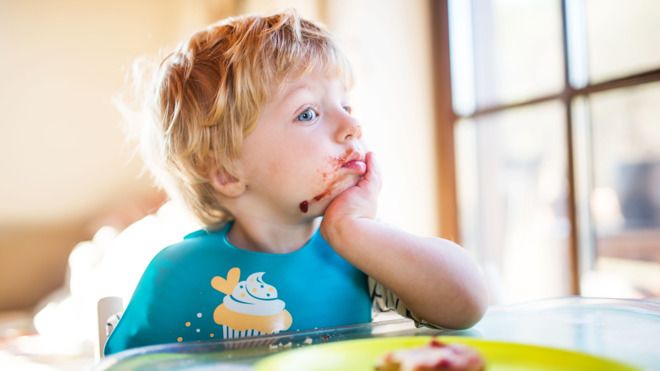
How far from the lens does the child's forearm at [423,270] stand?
74 cm

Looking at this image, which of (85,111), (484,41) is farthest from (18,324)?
(484,41)

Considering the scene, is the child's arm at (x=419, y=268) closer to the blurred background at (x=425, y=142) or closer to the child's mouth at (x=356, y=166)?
the child's mouth at (x=356, y=166)

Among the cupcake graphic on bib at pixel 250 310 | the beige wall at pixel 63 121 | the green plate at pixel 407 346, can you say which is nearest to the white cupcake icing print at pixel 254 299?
the cupcake graphic on bib at pixel 250 310

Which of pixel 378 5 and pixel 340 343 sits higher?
pixel 378 5

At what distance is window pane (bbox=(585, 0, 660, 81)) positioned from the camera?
1.61 m

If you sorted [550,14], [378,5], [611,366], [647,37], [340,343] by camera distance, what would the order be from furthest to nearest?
[378,5] → [550,14] → [647,37] → [340,343] → [611,366]

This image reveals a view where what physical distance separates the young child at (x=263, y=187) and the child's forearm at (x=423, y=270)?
2 centimetres

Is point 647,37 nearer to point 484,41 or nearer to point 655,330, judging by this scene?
point 484,41

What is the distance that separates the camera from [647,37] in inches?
63.8

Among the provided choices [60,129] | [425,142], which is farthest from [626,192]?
[60,129]

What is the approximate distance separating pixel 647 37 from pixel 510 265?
2.89ft

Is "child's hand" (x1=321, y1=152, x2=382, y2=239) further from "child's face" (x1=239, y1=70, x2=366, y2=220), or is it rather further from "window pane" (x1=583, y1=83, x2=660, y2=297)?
"window pane" (x1=583, y1=83, x2=660, y2=297)

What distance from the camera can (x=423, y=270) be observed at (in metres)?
0.76

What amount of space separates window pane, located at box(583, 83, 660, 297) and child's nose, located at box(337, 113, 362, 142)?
1028mm
